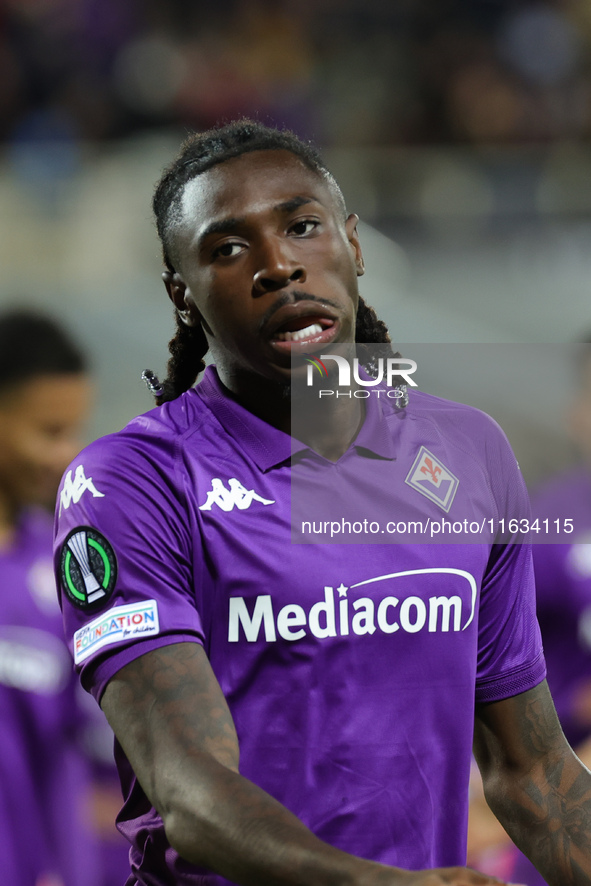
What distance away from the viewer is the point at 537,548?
4.17 metres

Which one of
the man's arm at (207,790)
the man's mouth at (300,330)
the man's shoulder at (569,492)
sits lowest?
the man's arm at (207,790)

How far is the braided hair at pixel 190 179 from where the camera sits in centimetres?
223

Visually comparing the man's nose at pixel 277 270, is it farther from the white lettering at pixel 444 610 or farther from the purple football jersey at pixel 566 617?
the purple football jersey at pixel 566 617

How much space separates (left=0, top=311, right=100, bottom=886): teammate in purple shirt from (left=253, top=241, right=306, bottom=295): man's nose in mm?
2036

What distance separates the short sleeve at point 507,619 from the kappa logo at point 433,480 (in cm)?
11

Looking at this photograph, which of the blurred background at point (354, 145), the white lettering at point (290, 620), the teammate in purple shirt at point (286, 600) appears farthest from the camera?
the blurred background at point (354, 145)

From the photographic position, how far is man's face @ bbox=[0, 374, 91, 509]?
3.94 m

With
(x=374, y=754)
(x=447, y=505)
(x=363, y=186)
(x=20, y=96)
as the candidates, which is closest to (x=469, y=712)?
(x=374, y=754)

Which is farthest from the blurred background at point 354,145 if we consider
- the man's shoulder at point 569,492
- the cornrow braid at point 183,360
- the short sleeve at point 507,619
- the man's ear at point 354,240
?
the short sleeve at point 507,619

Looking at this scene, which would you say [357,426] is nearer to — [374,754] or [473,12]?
[374,754]

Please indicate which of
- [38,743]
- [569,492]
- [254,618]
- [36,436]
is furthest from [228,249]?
[569,492]

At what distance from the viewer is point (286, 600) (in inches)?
76.3

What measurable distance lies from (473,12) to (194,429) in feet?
26.1

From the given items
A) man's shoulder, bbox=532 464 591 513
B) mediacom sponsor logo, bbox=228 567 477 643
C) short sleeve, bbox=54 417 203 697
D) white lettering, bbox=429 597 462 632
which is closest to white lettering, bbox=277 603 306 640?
mediacom sponsor logo, bbox=228 567 477 643
